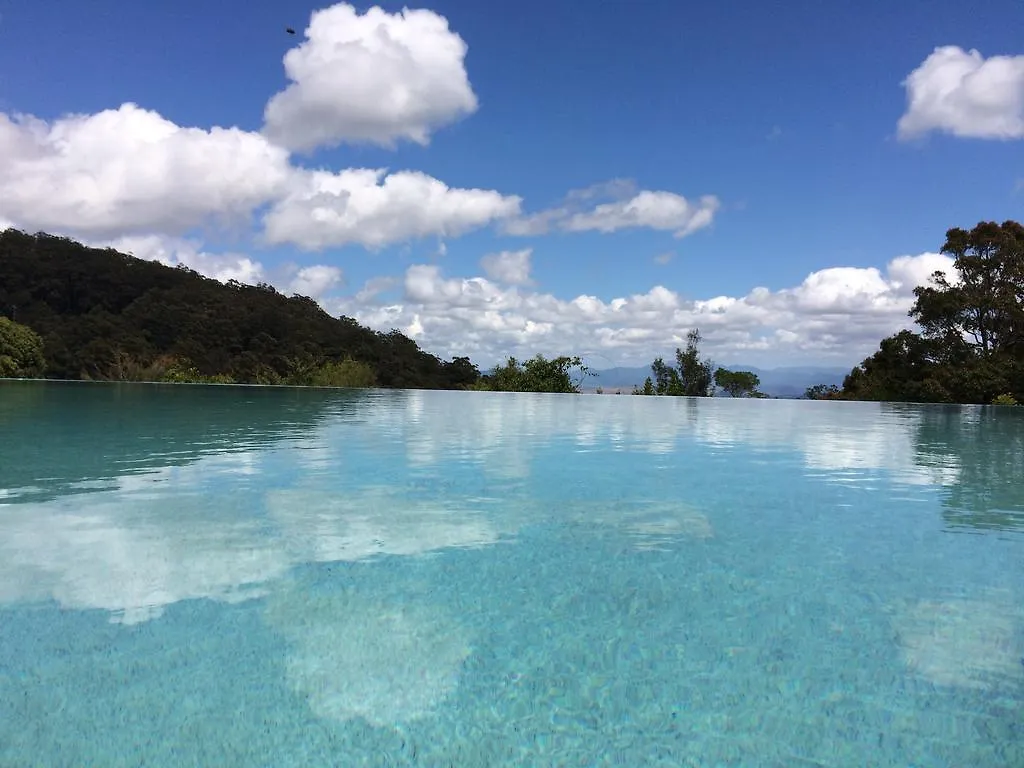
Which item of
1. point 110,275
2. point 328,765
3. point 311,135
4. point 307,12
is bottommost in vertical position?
point 328,765

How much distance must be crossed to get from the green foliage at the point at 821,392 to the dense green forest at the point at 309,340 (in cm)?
8

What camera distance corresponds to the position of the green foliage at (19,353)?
24.4 m

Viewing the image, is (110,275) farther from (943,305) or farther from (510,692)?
(510,692)

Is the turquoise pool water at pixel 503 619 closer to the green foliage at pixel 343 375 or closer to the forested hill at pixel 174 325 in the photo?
the green foliage at pixel 343 375

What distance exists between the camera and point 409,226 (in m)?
26.3

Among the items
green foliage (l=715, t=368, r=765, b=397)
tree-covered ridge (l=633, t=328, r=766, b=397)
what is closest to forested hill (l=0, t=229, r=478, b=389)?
tree-covered ridge (l=633, t=328, r=766, b=397)

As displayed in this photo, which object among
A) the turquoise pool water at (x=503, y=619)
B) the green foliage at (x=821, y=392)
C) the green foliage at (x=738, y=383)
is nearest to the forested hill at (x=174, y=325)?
the green foliage at (x=738, y=383)

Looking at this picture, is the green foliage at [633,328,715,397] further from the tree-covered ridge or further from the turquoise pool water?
the turquoise pool water

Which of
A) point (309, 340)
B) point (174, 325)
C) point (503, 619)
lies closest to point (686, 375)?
point (309, 340)

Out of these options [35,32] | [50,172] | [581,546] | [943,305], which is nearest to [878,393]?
[943,305]

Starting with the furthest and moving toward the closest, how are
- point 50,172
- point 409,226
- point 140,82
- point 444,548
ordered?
1. point 50,172
2. point 409,226
3. point 140,82
4. point 444,548

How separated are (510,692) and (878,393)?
2387 centimetres

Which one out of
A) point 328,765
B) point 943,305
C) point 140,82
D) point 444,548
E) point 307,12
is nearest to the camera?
point 328,765

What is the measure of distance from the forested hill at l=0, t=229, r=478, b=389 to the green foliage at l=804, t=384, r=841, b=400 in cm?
1477
